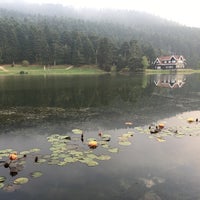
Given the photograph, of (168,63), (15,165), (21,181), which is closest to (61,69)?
(168,63)

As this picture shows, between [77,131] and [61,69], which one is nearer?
[77,131]

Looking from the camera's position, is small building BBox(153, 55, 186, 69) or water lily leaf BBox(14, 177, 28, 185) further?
small building BBox(153, 55, 186, 69)

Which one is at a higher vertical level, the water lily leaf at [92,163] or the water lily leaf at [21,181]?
the water lily leaf at [21,181]

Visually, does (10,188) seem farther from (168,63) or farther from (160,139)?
(168,63)

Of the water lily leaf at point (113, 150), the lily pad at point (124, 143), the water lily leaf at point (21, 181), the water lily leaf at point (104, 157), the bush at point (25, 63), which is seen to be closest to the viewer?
the water lily leaf at point (21, 181)

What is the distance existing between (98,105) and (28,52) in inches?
3337

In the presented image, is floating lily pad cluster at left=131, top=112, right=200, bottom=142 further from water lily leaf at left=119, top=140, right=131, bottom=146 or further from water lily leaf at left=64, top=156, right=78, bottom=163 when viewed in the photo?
water lily leaf at left=64, top=156, right=78, bottom=163

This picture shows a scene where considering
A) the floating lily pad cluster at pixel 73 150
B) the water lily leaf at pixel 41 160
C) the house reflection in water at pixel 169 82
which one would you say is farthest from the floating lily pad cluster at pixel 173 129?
the house reflection in water at pixel 169 82

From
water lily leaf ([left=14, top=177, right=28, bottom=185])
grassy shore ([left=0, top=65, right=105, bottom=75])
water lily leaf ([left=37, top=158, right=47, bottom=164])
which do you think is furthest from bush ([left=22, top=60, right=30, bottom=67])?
water lily leaf ([left=14, top=177, right=28, bottom=185])

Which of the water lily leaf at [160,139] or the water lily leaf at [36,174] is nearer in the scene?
the water lily leaf at [36,174]

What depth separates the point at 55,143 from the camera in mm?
15102

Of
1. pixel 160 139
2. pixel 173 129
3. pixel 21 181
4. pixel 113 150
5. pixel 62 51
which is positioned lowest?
pixel 173 129

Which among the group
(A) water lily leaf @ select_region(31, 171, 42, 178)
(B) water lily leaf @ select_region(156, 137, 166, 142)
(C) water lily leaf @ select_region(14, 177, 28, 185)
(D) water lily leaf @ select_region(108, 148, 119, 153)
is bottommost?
(B) water lily leaf @ select_region(156, 137, 166, 142)

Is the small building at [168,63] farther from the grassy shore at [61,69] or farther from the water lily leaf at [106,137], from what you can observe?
the water lily leaf at [106,137]
